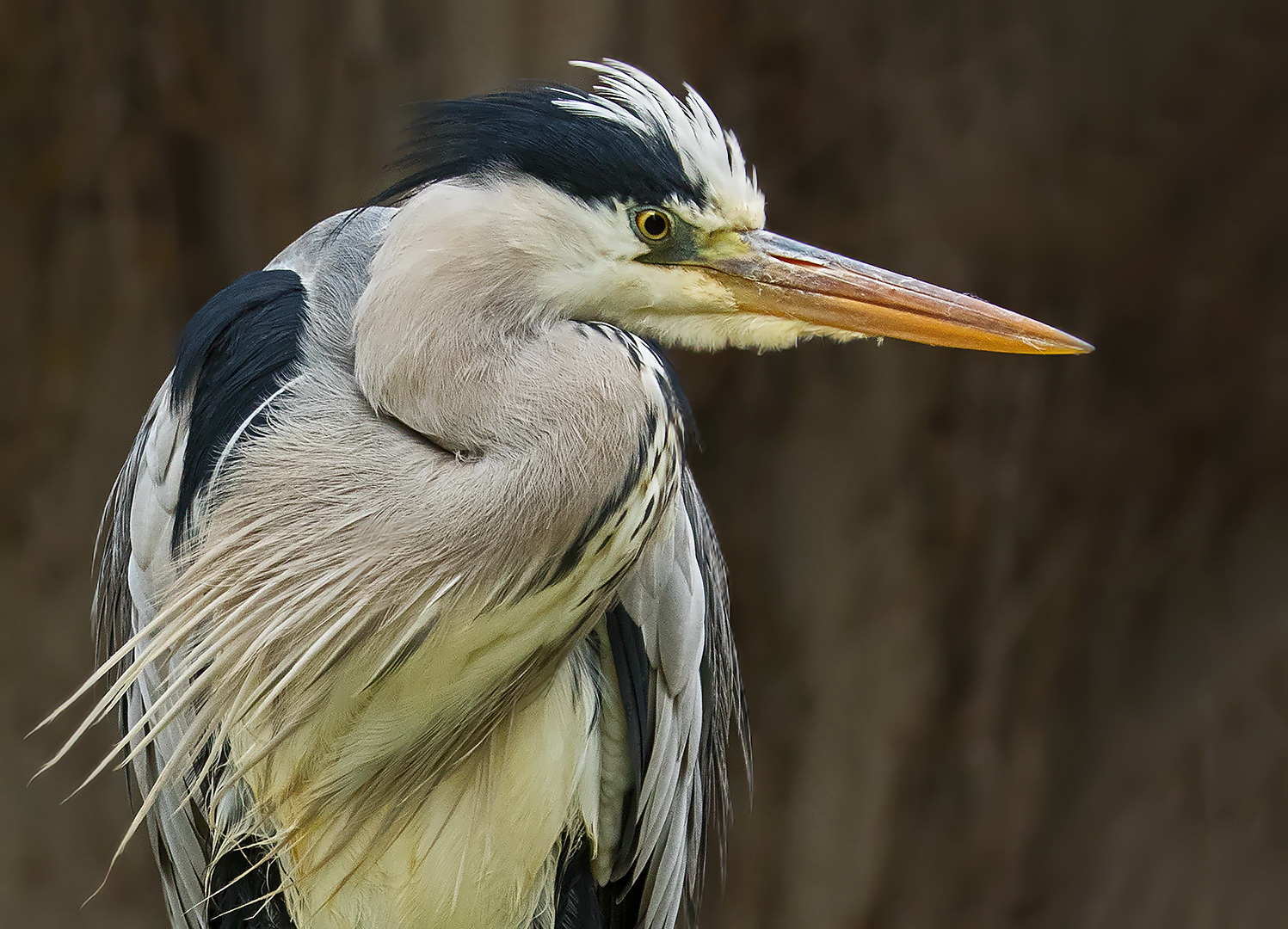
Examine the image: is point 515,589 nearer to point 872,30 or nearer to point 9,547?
point 872,30

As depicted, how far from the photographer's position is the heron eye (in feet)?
3.54

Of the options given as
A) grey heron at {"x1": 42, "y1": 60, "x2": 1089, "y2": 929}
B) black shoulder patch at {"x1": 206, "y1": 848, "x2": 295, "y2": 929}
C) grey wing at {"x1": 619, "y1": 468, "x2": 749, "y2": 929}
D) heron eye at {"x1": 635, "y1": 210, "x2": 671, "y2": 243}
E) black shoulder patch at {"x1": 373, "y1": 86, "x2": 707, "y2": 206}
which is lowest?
black shoulder patch at {"x1": 206, "y1": 848, "x2": 295, "y2": 929}

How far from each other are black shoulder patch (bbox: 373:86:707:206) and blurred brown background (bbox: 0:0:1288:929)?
3.91 ft

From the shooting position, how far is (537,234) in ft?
3.45

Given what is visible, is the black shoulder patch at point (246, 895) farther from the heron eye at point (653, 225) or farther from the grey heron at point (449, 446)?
the heron eye at point (653, 225)

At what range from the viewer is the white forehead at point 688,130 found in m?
1.08

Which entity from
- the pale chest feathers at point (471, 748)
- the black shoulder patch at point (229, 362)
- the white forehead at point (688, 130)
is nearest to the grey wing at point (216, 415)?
the black shoulder patch at point (229, 362)

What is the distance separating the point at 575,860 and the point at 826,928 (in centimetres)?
118

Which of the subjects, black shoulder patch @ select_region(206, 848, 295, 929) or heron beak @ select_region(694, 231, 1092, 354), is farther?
black shoulder patch @ select_region(206, 848, 295, 929)

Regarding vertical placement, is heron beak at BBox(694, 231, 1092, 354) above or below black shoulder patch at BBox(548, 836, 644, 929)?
above

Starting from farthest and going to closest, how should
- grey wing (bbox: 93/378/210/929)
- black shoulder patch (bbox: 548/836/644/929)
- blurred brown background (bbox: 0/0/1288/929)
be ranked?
blurred brown background (bbox: 0/0/1288/929) < black shoulder patch (bbox: 548/836/644/929) < grey wing (bbox: 93/378/210/929)

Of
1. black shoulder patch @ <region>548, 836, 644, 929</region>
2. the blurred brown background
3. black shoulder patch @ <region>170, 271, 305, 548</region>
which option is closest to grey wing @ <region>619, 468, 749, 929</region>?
black shoulder patch @ <region>548, 836, 644, 929</region>

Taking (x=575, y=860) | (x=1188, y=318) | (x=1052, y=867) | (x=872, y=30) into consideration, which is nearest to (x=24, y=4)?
(x=872, y=30)

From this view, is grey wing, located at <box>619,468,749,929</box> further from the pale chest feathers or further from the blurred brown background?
the blurred brown background
